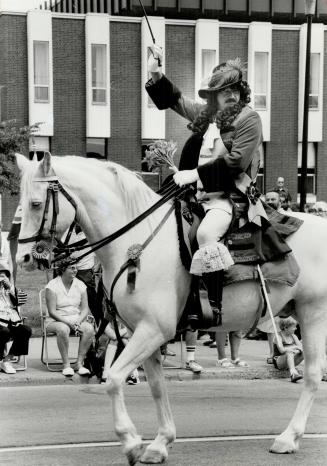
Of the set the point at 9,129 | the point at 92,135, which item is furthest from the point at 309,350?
the point at 92,135

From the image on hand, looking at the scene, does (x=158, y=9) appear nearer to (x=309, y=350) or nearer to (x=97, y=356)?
(x=97, y=356)

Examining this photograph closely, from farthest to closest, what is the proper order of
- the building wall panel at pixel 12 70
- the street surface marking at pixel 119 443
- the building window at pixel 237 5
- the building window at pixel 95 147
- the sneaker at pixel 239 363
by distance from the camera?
the building window at pixel 237 5 < the building window at pixel 95 147 < the building wall panel at pixel 12 70 < the sneaker at pixel 239 363 < the street surface marking at pixel 119 443

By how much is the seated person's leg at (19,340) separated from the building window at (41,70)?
25.6 metres

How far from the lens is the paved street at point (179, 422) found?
6910 mm

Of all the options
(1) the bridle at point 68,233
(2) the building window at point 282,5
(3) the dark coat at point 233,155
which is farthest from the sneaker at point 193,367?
(2) the building window at point 282,5

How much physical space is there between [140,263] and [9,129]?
80.8ft

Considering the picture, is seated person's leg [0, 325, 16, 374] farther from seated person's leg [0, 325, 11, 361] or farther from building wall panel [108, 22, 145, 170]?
building wall panel [108, 22, 145, 170]

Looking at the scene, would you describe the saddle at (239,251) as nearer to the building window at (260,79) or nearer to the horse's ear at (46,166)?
the horse's ear at (46,166)

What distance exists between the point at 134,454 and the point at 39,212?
195 centimetres

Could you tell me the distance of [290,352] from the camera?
40.3 ft

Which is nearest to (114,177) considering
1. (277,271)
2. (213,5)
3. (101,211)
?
(101,211)

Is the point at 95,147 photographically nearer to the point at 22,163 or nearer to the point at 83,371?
the point at 83,371

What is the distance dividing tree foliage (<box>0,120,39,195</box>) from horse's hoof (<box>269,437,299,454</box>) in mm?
22275

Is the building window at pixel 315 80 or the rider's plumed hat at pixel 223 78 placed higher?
the building window at pixel 315 80
